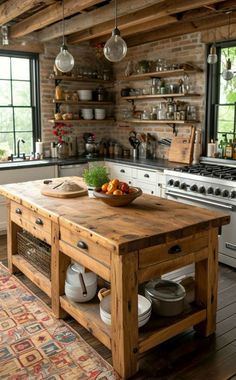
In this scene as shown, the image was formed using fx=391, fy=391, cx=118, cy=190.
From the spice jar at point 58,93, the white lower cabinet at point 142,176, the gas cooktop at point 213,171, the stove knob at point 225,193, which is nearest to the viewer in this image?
the stove knob at point 225,193

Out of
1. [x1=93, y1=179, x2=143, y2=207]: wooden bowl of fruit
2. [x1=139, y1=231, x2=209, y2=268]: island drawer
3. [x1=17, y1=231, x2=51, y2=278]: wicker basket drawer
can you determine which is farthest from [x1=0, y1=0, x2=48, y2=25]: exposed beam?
[x1=139, y1=231, x2=209, y2=268]: island drawer

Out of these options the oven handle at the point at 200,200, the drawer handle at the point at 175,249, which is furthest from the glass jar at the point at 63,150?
the drawer handle at the point at 175,249

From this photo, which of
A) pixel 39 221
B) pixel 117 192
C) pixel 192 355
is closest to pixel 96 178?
pixel 117 192

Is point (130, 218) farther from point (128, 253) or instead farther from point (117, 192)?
point (128, 253)

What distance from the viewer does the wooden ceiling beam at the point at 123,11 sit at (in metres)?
3.79

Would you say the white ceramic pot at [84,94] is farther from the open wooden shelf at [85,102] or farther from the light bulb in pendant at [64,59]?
the light bulb in pendant at [64,59]

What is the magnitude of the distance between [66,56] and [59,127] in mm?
2814

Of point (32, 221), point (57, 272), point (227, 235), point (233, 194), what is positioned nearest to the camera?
point (57, 272)

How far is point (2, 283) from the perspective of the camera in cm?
378

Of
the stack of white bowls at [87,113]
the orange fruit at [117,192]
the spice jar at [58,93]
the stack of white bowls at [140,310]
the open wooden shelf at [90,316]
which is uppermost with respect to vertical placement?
the spice jar at [58,93]

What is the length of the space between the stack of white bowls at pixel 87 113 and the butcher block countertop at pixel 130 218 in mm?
3235

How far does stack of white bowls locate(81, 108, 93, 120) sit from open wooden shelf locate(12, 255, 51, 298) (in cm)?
315

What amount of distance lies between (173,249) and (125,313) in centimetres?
51

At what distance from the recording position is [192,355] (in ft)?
8.63
